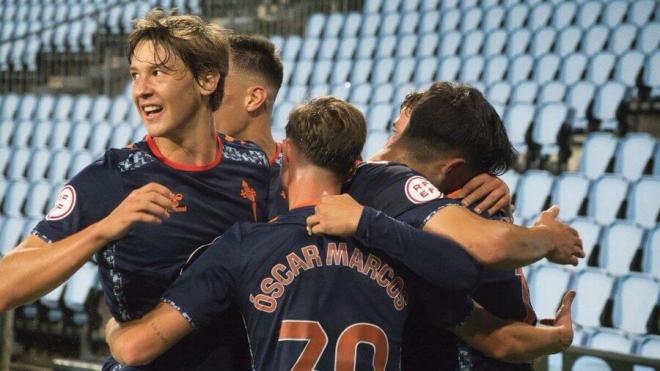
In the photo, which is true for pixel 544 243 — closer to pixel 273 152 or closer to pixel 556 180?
pixel 273 152

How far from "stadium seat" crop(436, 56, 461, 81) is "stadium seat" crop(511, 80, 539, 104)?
816mm

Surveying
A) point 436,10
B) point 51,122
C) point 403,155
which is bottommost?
point 51,122

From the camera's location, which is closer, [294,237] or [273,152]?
[294,237]

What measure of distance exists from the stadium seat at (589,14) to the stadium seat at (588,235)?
3.34 meters

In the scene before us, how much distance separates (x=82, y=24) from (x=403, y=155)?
35.5 ft

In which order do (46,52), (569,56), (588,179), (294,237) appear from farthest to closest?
(46,52)
(569,56)
(588,179)
(294,237)

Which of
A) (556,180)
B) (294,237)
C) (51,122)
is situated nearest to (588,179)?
(556,180)

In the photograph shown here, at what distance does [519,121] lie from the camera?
738cm

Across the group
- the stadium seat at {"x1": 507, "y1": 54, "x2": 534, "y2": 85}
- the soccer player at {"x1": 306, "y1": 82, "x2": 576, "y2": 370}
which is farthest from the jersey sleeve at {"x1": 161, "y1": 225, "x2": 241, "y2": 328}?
the stadium seat at {"x1": 507, "y1": 54, "x2": 534, "y2": 85}

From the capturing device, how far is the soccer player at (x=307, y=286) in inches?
70.2

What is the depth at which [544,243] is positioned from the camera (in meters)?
1.88

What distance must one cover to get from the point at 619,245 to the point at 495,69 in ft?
10.4

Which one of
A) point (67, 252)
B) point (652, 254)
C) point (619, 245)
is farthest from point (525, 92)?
point (67, 252)

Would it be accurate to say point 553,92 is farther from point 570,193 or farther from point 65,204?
point 65,204
